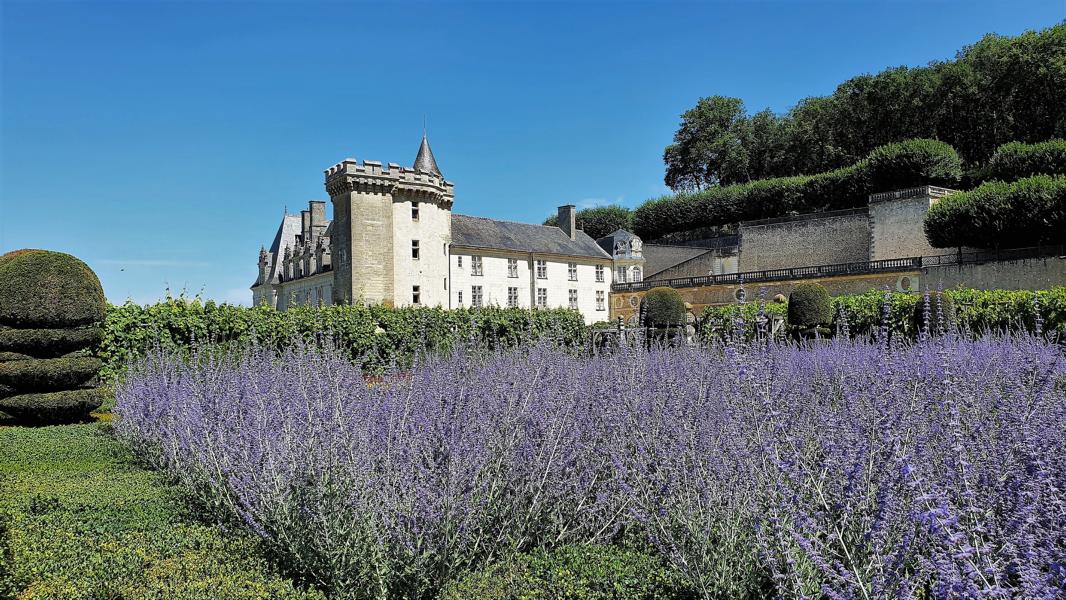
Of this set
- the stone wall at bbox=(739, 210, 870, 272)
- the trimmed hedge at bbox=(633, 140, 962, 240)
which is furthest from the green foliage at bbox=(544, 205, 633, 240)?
the stone wall at bbox=(739, 210, 870, 272)

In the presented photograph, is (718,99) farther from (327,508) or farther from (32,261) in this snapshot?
(327,508)

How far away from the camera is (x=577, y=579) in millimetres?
3312

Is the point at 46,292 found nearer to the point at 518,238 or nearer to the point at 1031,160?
the point at 518,238

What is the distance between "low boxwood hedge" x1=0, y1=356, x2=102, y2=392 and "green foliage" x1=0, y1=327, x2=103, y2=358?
0.19 m

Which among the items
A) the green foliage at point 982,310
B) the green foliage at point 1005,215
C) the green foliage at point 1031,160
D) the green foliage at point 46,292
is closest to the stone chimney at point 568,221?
the green foliage at point 1005,215

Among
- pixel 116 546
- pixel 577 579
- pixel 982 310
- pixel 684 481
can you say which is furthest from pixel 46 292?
pixel 982 310

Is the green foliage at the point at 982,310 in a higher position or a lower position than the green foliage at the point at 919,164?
lower

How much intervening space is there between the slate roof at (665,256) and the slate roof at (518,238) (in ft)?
10.7

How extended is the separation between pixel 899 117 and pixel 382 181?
98.2ft

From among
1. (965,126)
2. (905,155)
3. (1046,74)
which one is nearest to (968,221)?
(905,155)

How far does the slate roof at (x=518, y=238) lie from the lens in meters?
36.4

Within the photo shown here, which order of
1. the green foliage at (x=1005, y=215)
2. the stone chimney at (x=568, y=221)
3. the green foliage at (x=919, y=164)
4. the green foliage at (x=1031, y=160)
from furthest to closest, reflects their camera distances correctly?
the stone chimney at (x=568, y=221) < the green foliage at (x=919, y=164) < the green foliage at (x=1031, y=160) < the green foliage at (x=1005, y=215)

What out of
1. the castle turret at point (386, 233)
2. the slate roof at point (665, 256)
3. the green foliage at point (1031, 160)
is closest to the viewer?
the green foliage at point (1031, 160)

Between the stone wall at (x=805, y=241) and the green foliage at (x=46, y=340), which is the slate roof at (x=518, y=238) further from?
the green foliage at (x=46, y=340)
